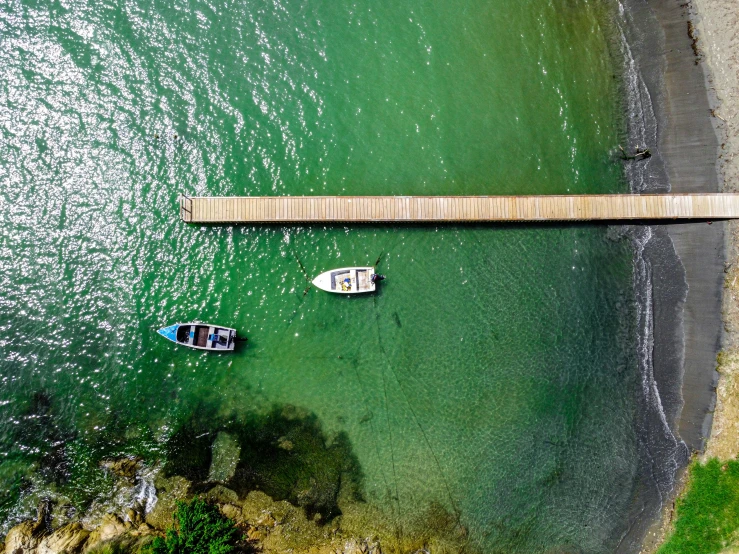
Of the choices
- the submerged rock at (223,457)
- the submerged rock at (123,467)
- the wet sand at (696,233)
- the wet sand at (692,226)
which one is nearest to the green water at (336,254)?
the submerged rock at (123,467)

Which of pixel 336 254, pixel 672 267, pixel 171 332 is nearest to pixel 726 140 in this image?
pixel 672 267

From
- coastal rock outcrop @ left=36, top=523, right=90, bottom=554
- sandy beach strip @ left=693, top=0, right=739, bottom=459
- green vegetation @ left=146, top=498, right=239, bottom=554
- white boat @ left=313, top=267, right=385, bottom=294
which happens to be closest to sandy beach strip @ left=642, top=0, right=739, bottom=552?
sandy beach strip @ left=693, top=0, right=739, bottom=459

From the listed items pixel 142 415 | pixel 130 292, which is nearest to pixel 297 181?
pixel 130 292

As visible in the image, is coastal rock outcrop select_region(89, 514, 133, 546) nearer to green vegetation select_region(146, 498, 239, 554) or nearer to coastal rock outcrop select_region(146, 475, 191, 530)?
coastal rock outcrop select_region(146, 475, 191, 530)

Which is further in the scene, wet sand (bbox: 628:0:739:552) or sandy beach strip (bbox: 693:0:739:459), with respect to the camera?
wet sand (bbox: 628:0:739:552)

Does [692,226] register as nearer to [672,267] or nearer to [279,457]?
[672,267]

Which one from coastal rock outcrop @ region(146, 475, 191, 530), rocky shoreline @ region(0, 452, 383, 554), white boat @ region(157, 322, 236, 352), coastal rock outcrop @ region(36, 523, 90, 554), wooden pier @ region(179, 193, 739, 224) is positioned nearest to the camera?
coastal rock outcrop @ region(36, 523, 90, 554)

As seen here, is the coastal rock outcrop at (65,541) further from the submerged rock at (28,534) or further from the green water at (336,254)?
the green water at (336,254)

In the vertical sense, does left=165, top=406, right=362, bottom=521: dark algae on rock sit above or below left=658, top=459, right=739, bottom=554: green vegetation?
above
